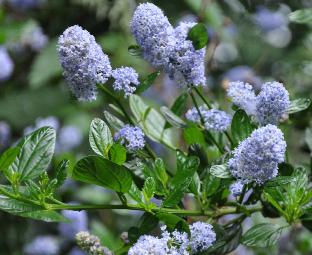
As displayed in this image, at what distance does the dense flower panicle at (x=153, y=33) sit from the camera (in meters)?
0.94

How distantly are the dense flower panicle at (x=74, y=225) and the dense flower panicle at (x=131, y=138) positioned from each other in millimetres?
1026

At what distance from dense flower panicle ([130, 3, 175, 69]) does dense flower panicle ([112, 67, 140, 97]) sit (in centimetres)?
3

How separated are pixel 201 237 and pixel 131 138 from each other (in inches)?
6.2

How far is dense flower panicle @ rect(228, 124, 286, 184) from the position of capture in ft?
2.69

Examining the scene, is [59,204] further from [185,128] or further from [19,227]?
[19,227]

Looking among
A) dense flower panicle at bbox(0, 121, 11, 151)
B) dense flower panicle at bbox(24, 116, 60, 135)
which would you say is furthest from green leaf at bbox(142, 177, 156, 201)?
dense flower panicle at bbox(0, 121, 11, 151)

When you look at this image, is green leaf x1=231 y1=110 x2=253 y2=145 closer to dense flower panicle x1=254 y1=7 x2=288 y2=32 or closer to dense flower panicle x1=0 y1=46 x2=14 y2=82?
dense flower panicle x1=254 y1=7 x2=288 y2=32

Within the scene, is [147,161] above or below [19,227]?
above

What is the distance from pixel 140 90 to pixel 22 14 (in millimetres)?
1738

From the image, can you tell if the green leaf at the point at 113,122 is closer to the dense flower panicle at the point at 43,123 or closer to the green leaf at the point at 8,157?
the green leaf at the point at 8,157

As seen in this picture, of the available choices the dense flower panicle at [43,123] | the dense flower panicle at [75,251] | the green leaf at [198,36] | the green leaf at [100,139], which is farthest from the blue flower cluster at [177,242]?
the dense flower panicle at [43,123]

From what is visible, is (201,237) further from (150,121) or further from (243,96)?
(150,121)

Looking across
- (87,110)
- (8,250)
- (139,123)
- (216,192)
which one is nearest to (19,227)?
(8,250)

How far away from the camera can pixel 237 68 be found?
7.55 ft
